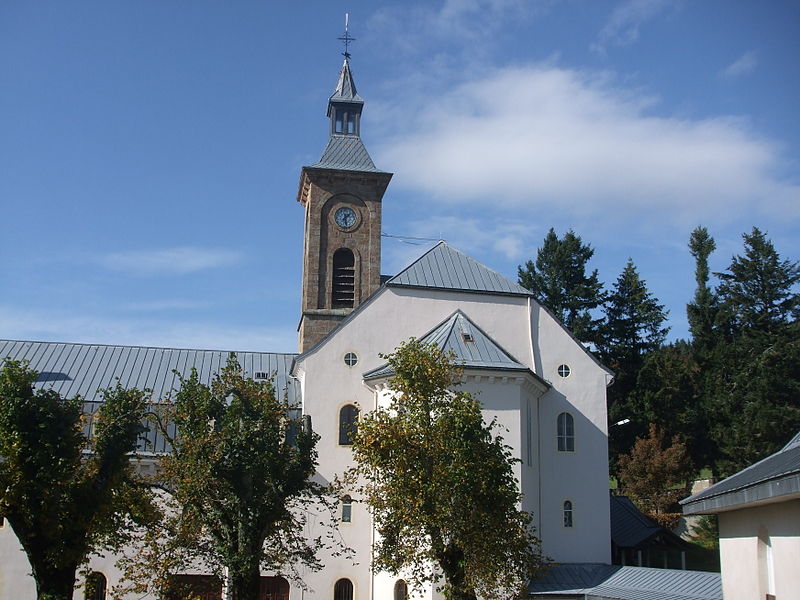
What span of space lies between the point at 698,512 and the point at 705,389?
42.0m

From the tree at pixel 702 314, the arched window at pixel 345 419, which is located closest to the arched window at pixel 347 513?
the arched window at pixel 345 419

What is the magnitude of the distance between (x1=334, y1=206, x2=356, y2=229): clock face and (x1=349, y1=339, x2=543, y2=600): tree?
2233cm

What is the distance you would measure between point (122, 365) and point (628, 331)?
113 ft

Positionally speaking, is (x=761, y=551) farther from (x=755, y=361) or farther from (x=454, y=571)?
(x=755, y=361)

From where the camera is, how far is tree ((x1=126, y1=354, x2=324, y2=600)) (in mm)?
21844

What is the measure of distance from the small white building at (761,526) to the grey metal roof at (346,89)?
118 feet

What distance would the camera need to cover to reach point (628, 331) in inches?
2387

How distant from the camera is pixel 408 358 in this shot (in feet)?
76.0

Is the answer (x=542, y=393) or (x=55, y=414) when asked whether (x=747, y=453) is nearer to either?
(x=542, y=393)

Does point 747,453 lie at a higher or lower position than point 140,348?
lower

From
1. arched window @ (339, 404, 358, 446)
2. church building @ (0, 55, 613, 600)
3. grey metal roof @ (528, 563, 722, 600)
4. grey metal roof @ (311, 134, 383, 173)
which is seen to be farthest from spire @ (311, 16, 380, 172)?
grey metal roof @ (528, 563, 722, 600)

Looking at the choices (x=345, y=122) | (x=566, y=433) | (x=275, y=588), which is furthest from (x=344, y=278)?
(x=275, y=588)

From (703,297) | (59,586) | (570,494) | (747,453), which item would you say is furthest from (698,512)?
(703,297)

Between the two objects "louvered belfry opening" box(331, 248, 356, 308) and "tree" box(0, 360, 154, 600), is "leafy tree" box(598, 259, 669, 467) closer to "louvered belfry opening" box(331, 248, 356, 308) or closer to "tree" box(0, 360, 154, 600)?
"louvered belfry opening" box(331, 248, 356, 308)
